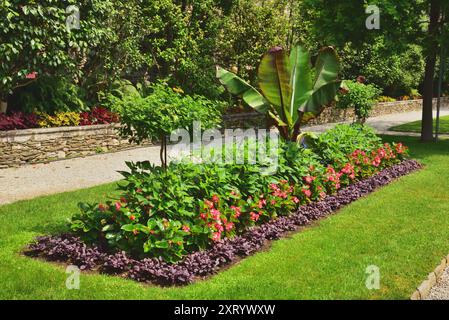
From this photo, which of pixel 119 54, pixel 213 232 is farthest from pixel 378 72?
pixel 213 232

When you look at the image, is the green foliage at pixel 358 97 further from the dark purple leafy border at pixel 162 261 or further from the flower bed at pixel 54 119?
the dark purple leafy border at pixel 162 261

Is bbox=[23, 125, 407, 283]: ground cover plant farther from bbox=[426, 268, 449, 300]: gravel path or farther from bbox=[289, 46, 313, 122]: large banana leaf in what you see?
bbox=[426, 268, 449, 300]: gravel path

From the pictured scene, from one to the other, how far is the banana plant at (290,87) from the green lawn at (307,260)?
2137 millimetres

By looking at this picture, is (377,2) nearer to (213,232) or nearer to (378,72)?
(213,232)

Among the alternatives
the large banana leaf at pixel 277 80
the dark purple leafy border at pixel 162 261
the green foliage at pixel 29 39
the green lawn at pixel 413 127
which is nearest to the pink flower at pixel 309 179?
the dark purple leafy border at pixel 162 261

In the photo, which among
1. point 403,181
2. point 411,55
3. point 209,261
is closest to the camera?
point 209,261

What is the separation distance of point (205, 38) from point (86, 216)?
45.7 feet

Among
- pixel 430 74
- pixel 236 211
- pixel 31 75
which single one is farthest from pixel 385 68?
pixel 236 211

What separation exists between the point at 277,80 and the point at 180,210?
4.46 m

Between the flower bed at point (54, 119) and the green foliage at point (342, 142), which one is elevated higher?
the flower bed at point (54, 119)

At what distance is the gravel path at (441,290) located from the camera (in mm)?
5428

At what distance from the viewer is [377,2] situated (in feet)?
47.7

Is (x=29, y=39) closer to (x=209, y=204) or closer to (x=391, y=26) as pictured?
(x=209, y=204)

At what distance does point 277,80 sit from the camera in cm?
980
